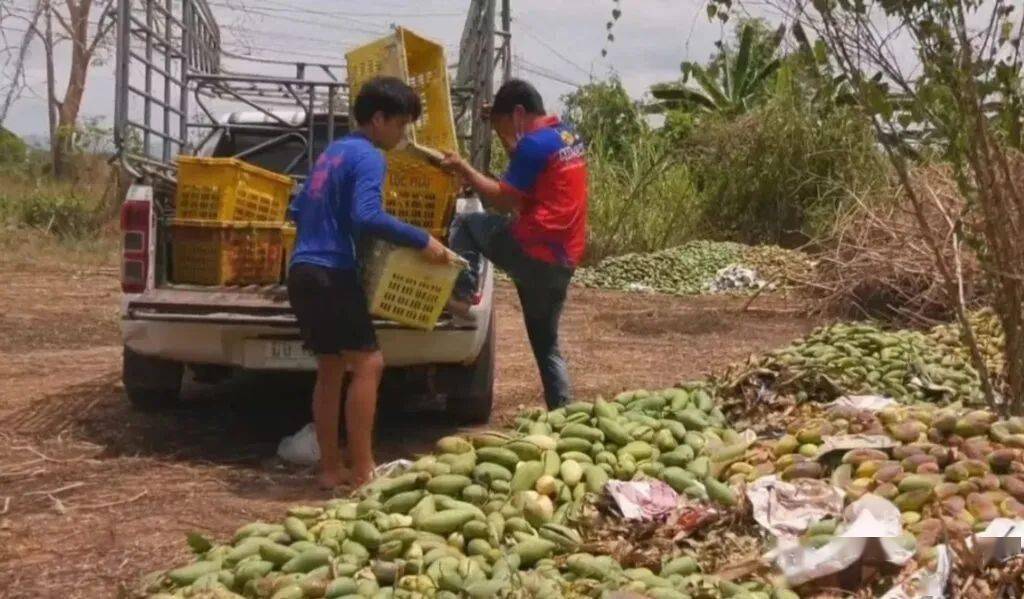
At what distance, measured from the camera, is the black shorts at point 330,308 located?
590 cm

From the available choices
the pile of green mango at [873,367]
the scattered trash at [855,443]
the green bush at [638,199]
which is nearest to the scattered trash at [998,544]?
the scattered trash at [855,443]

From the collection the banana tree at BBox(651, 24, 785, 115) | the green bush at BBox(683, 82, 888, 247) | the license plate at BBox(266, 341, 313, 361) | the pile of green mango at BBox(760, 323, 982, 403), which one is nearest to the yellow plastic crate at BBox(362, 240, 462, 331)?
the license plate at BBox(266, 341, 313, 361)

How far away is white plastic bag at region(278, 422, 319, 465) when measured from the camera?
265 inches

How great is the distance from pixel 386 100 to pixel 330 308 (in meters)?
0.88

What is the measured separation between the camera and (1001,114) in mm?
5199

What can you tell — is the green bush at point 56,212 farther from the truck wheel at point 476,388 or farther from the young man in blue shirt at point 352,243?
the young man in blue shirt at point 352,243

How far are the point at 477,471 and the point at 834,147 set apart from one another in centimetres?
1637

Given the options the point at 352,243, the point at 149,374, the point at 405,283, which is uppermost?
the point at 352,243

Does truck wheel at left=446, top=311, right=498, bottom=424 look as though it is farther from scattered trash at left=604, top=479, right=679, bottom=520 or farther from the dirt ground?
scattered trash at left=604, top=479, right=679, bottom=520

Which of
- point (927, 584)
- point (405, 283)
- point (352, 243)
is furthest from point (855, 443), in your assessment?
point (352, 243)

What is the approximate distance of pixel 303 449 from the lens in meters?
6.73

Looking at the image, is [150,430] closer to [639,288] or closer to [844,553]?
[844,553]

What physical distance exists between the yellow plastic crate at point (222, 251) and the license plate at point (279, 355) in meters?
0.49

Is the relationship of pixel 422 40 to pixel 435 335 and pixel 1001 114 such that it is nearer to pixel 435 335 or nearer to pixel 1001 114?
pixel 435 335
